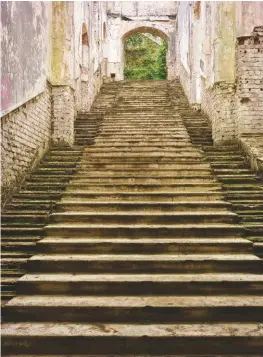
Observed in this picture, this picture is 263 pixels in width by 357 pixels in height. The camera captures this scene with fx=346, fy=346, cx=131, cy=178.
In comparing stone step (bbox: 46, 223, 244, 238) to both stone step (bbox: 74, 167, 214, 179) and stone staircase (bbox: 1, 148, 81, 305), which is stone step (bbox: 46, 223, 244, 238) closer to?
stone staircase (bbox: 1, 148, 81, 305)

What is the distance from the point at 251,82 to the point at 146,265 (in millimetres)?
5147

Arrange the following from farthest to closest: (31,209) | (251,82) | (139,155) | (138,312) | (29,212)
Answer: (251,82), (139,155), (31,209), (29,212), (138,312)

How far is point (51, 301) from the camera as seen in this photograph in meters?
3.33

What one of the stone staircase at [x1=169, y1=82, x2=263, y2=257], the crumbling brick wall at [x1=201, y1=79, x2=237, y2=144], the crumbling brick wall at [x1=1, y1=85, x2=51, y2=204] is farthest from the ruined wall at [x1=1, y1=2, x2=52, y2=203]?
the crumbling brick wall at [x1=201, y1=79, x2=237, y2=144]

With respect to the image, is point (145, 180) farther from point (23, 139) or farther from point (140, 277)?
point (140, 277)

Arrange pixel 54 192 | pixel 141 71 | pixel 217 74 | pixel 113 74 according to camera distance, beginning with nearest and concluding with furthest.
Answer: pixel 54 192
pixel 217 74
pixel 113 74
pixel 141 71

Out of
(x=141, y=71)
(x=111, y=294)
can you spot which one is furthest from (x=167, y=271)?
(x=141, y=71)

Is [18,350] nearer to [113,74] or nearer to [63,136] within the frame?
[63,136]

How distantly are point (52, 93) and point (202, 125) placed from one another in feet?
12.8

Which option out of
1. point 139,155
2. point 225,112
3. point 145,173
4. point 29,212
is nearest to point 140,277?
point 29,212

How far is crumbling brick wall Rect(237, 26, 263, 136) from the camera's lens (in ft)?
23.8

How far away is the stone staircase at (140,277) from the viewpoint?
289cm

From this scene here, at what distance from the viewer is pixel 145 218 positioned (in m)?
4.74

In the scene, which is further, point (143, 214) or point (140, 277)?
point (143, 214)
